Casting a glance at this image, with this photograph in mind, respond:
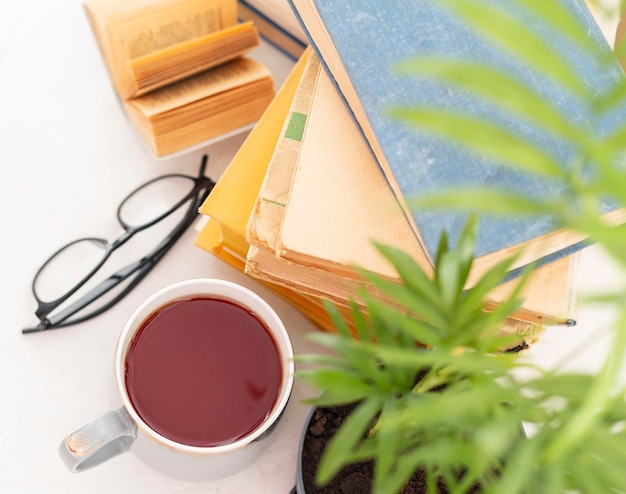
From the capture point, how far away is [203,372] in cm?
57

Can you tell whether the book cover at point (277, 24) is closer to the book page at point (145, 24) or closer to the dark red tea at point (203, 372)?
the book page at point (145, 24)

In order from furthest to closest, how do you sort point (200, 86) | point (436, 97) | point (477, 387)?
point (200, 86), point (436, 97), point (477, 387)

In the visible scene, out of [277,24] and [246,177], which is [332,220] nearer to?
[246,177]

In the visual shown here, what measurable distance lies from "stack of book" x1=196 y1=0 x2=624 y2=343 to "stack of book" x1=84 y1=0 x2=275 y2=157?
5.8 inches

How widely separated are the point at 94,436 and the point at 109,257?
219 millimetres

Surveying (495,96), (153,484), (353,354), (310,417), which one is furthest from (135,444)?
(495,96)

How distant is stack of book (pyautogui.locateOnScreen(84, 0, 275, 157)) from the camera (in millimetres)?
630

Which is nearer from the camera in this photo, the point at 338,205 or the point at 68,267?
the point at 338,205

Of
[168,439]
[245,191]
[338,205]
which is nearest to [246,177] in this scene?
[245,191]

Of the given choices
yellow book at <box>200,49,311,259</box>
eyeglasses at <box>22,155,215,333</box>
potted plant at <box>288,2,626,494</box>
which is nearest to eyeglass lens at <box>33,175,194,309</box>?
eyeglasses at <box>22,155,215,333</box>

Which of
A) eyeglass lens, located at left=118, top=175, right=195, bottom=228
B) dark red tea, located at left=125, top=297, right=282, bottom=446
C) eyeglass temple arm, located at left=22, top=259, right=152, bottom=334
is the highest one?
eyeglass lens, located at left=118, top=175, right=195, bottom=228

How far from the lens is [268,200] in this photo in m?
0.51

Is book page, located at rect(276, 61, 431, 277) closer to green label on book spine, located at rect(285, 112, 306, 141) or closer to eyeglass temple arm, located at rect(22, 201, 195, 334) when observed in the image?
green label on book spine, located at rect(285, 112, 306, 141)

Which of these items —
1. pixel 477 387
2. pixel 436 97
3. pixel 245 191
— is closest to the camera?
pixel 477 387
